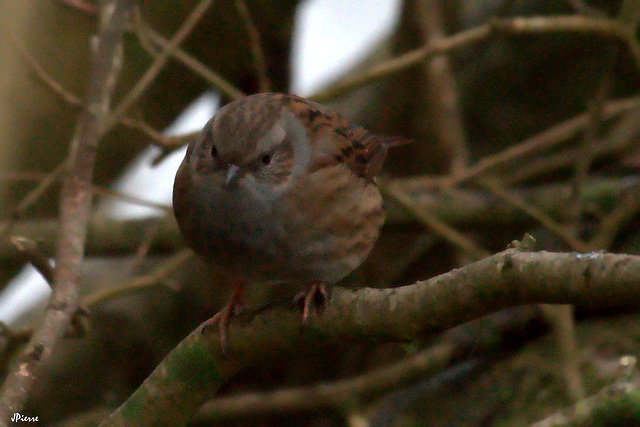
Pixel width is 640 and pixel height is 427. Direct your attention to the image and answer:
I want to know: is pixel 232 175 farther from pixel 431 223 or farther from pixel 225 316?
pixel 431 223

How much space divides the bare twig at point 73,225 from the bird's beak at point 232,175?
481mm

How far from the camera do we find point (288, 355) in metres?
2.51

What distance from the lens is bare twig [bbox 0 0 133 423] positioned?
234 centimetres

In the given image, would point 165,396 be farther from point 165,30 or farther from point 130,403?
point 165,30

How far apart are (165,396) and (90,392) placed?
3.11 m

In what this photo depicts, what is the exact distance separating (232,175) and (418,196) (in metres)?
2.28

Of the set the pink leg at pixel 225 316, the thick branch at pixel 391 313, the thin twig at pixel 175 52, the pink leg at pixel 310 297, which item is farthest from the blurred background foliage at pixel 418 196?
the thick branch at pixel 391 313

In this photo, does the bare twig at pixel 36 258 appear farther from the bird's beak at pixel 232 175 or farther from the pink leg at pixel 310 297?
the pink leg at pixel 310 297

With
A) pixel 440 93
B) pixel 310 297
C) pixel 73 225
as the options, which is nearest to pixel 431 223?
pixel 440 93

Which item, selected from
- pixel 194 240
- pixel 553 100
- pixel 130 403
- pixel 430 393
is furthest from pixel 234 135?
pixel 553 100

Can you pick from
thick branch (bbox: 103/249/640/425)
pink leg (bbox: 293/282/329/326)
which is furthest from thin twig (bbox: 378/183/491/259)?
thick branch (bbox: 103/249/640/425)

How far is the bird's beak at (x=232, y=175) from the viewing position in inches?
116

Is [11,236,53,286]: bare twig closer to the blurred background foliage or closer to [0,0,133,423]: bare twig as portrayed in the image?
[0,0,133,423]: bare twig

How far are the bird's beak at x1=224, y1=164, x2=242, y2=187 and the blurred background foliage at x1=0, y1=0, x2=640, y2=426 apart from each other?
1.06 m
